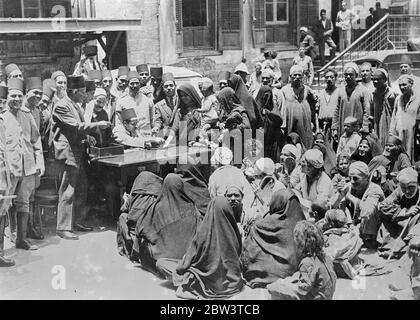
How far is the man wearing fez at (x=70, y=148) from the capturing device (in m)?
8.20

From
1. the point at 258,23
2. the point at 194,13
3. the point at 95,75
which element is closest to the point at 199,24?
the point at 194,13

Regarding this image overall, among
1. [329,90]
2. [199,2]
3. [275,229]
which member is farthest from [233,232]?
[199,2]

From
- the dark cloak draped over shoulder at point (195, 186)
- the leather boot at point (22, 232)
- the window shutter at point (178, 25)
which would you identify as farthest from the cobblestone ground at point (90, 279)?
the window shutter at point (178, 25)

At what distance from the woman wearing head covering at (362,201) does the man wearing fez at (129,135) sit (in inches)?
114

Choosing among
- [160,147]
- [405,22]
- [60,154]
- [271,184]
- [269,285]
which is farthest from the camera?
[405,22]

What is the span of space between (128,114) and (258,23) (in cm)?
889

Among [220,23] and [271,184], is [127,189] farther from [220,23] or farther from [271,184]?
[220,23]

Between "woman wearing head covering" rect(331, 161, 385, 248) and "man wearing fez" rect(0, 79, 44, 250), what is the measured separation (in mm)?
3810

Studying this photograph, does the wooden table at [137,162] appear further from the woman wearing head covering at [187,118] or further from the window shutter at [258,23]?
the window shutter at [258,23]

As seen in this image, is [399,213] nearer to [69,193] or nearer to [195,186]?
[195,186]

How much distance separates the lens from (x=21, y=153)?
297 inches

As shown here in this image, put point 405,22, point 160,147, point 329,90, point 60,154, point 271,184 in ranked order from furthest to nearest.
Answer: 1. point 405,22
2. point 329,90
3. point 160,147
4. point 60,154
5. point 271,184

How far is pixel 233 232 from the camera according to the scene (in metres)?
6.24

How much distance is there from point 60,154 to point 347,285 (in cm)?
415
